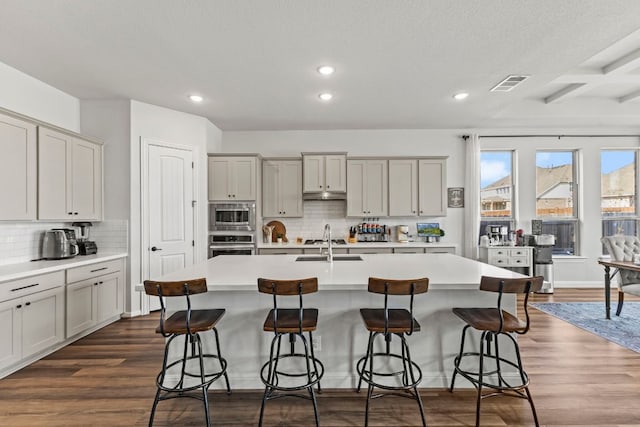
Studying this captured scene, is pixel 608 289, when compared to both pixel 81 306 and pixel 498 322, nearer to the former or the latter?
pixel 498 322

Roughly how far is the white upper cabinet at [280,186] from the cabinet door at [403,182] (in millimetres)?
1616

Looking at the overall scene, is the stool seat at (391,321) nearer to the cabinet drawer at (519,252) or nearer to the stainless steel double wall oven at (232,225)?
the stainless steel double wall oven at (232,225)

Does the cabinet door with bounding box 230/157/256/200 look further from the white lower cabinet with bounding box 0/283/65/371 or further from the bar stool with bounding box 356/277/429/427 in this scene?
the bar stool with bounding box 356/277/429/427

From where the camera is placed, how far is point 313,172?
5504 mm

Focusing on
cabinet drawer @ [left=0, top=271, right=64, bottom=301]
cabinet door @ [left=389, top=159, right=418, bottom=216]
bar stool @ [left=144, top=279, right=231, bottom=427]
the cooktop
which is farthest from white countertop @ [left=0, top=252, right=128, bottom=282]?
cabinet door @ [left=389, top=159, right=418, bottom=216]

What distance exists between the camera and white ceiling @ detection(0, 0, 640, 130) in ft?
8.06

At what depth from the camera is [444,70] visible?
3.50 m

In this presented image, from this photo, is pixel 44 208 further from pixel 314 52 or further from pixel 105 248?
pixel 314 52

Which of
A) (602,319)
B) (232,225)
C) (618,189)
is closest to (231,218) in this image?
(232,225)

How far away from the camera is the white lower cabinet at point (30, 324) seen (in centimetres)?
271

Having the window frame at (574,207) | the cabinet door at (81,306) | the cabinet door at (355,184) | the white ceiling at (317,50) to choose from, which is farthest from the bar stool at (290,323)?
the window frame at (574,207)

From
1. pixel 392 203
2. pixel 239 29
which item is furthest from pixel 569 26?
pixel 392 203

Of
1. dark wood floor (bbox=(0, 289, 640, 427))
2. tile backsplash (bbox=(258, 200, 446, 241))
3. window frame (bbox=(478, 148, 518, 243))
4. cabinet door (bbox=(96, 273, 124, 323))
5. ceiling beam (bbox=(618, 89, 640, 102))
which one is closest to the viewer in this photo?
dark wood floor (bbox=(0, 289, 640, 427))

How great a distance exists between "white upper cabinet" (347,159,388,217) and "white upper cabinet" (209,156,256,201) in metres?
1.65
